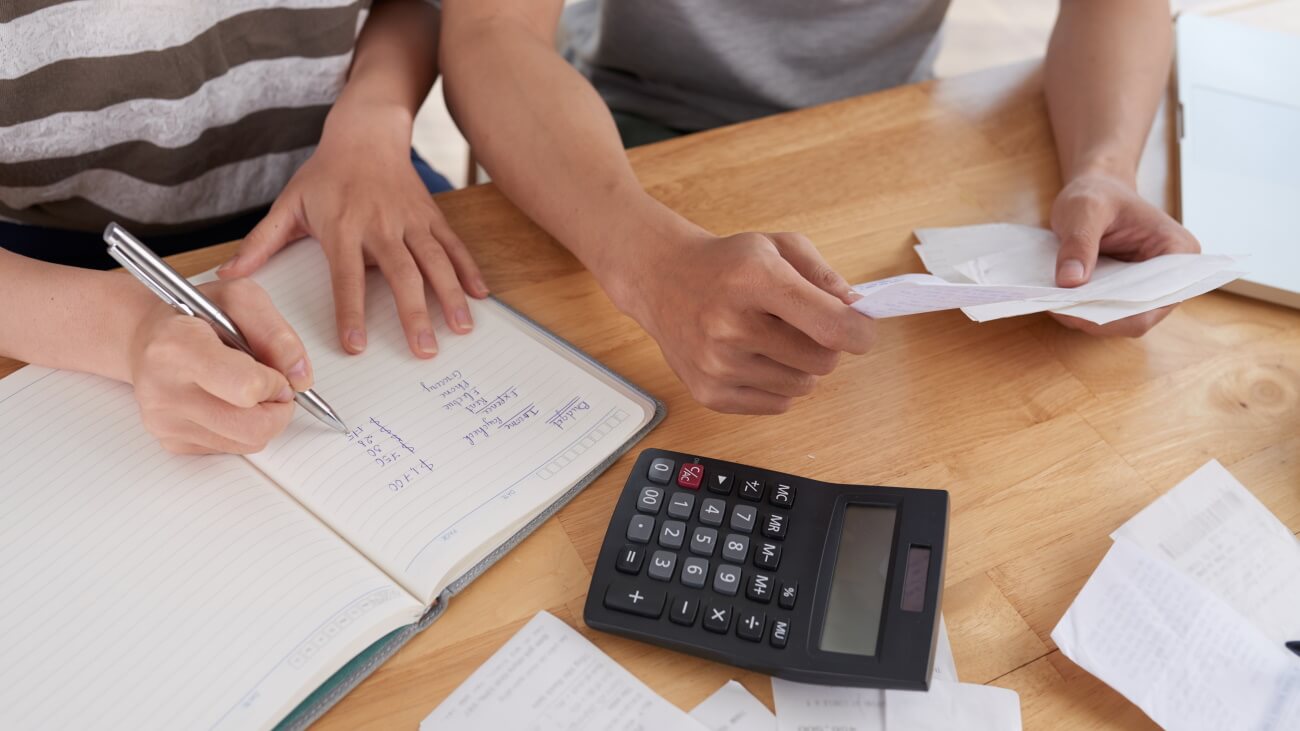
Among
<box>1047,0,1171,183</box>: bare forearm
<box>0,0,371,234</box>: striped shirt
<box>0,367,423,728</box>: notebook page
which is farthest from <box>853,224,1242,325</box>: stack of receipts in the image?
<box>0,0,371,234</box>: striped shirt

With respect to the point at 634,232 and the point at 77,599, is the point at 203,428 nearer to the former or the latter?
the point at 77,599

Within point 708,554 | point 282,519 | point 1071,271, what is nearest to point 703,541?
point 708,554

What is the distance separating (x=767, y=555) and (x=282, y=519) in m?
0.27

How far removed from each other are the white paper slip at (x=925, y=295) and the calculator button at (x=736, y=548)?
146 mm

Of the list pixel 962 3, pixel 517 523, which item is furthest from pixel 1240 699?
pixel 962 3

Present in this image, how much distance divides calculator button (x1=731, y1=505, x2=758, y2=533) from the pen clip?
34 centimetres

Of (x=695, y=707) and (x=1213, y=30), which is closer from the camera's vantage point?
(x=695, y=707)

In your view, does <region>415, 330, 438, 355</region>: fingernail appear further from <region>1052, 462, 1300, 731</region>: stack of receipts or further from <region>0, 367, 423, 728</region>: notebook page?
<region>1052, 462, 1300, 731</region>: stack of receipts

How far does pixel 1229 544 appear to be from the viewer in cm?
59

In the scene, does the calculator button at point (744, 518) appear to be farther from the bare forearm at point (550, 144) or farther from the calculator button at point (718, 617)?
the bare forearm at point (550, 144)

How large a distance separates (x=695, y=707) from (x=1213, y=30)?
2.93 feet

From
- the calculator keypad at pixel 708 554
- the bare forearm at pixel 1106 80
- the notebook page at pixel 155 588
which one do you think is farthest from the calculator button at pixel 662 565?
the bare forearm at pixel 1106 80

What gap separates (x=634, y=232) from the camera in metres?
0.70

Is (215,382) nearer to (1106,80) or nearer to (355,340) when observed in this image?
(355,340)
